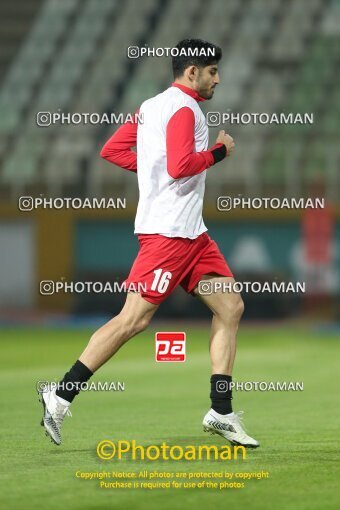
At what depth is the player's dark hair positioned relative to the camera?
241 inches

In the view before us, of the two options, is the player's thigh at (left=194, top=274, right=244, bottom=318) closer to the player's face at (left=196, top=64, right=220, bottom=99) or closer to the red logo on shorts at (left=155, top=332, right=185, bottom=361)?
the red logo on shorts at (left=155, top=332, right=185, bottom=361)

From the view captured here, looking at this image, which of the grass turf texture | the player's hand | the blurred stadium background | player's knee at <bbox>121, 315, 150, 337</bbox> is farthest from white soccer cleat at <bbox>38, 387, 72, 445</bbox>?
the blurred stadium background

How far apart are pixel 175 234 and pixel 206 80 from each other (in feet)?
2.42

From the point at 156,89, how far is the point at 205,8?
400 cm

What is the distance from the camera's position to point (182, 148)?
5.89 metres

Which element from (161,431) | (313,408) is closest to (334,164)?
(313,408)

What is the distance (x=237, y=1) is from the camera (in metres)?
33.6

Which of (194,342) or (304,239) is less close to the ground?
(304,239)

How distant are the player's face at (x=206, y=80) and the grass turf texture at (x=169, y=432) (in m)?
1.69

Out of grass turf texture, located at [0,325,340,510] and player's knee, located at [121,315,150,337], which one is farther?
player's knee, located at [121,315,150,337]

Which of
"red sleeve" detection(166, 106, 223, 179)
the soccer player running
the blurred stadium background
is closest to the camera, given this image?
"red sleeve" detection(166, 106, 223, 179)

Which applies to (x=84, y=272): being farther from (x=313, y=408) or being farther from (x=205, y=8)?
(x=313, y=408)

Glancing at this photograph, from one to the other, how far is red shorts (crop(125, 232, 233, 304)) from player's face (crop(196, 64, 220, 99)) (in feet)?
2.18

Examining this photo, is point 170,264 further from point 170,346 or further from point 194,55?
point 194,55
